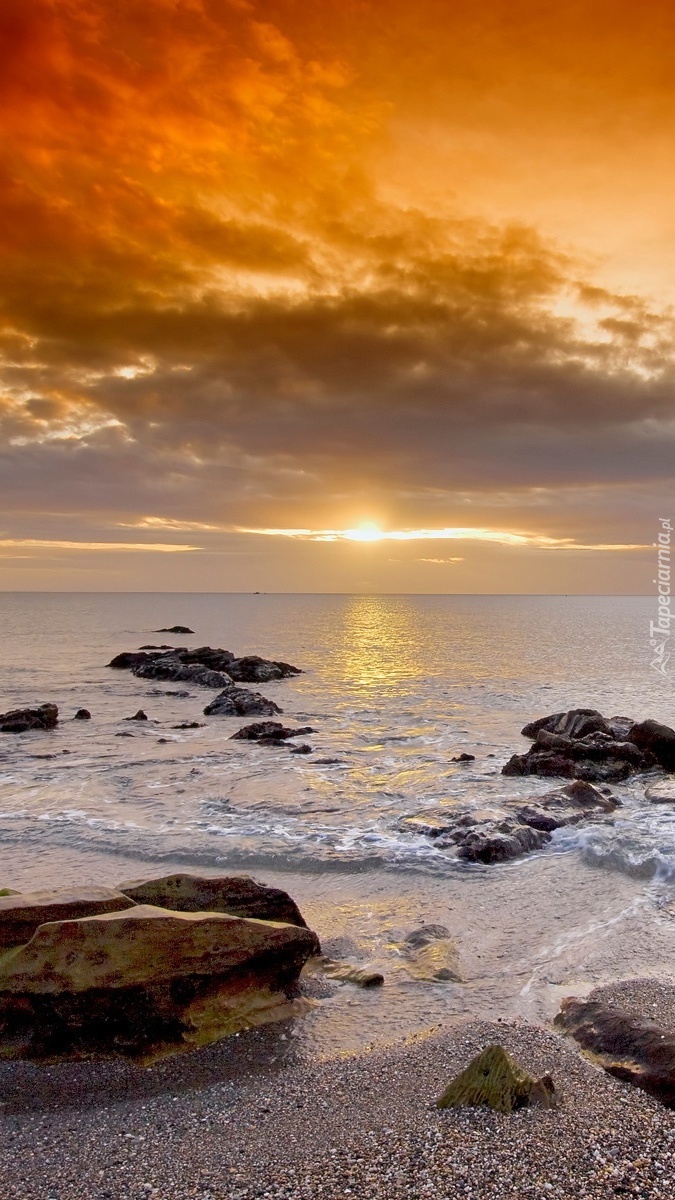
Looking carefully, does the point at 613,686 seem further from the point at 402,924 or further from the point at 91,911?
the point at 91,911

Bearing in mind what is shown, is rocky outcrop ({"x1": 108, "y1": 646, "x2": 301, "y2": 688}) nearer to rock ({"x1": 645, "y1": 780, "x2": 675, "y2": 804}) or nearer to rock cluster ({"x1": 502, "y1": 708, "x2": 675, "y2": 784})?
rock cluster ({"x1": 502, "y1": 708, "x2": 675, "y2": 784})

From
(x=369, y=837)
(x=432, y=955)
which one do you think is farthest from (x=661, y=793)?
(x=432, y=955)

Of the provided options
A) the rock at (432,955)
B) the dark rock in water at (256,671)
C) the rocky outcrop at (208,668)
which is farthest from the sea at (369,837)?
the dark rock in water at (256,671)

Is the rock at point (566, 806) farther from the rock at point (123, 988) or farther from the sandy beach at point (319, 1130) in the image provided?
the rock at point (123, 988)

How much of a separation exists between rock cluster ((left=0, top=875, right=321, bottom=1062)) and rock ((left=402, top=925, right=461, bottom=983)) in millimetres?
2020

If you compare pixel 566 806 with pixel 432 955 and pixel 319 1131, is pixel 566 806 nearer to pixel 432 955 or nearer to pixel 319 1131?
pixel 432 955

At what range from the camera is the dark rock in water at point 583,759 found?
24000 millimetres

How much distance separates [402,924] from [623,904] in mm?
4131

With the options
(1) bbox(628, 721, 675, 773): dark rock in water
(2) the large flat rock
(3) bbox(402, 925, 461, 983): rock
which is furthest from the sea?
(2) the large flat rock

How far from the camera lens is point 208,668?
57156 mm

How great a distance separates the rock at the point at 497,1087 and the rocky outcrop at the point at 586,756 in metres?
17.6

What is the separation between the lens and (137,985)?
8117 mm

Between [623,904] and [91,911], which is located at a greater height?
[91,911]

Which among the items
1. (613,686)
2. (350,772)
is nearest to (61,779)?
(350,772)
